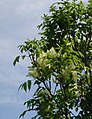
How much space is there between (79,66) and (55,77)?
0.78m

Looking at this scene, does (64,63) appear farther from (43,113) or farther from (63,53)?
(43,113)

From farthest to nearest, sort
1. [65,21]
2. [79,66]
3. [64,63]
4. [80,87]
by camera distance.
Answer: [65,21]
[80,87]
[79,66]
[64,63]

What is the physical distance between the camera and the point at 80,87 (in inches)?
410

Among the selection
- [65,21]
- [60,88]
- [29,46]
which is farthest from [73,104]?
[65,21]

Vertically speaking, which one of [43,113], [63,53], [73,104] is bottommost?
[43,113]

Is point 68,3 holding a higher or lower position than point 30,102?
higher

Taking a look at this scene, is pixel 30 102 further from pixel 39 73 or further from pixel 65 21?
pixel 65 21

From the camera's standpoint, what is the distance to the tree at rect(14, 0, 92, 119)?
29.2 ft

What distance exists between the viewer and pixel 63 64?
8836 millimetres

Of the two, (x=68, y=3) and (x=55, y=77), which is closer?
(x=55, y=77)

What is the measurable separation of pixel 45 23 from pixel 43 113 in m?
3.63

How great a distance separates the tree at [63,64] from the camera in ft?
29.2

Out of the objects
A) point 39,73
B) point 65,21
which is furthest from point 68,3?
point 39,73

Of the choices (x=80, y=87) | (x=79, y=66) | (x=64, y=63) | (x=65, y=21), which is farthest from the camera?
(x=65, y=21)
